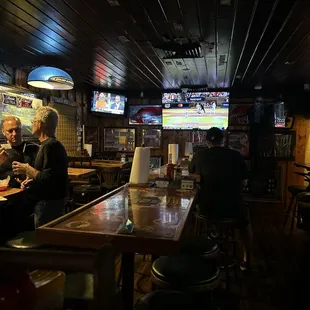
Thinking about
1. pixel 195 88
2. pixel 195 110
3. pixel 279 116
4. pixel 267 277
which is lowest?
pixel 267 277

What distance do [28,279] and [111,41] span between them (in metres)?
3.34

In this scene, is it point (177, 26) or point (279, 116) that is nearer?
point (177, 26)

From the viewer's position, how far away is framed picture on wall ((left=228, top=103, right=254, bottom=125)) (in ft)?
22.6

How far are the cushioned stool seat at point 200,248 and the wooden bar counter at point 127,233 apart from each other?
256 mm

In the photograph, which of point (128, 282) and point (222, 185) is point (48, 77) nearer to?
point (222, 185)

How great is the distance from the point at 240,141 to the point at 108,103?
3063 mm

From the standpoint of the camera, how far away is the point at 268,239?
4500 millimetres

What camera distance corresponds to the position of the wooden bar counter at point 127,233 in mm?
1437

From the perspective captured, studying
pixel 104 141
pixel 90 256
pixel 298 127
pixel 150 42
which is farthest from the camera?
pixel 104 141

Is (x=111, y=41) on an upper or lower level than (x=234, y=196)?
upper

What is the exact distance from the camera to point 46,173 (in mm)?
2381

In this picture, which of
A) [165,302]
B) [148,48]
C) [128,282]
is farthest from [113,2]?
[165,302]

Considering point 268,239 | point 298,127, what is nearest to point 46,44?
point 268,239

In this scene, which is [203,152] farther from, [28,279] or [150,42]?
[28,279]
